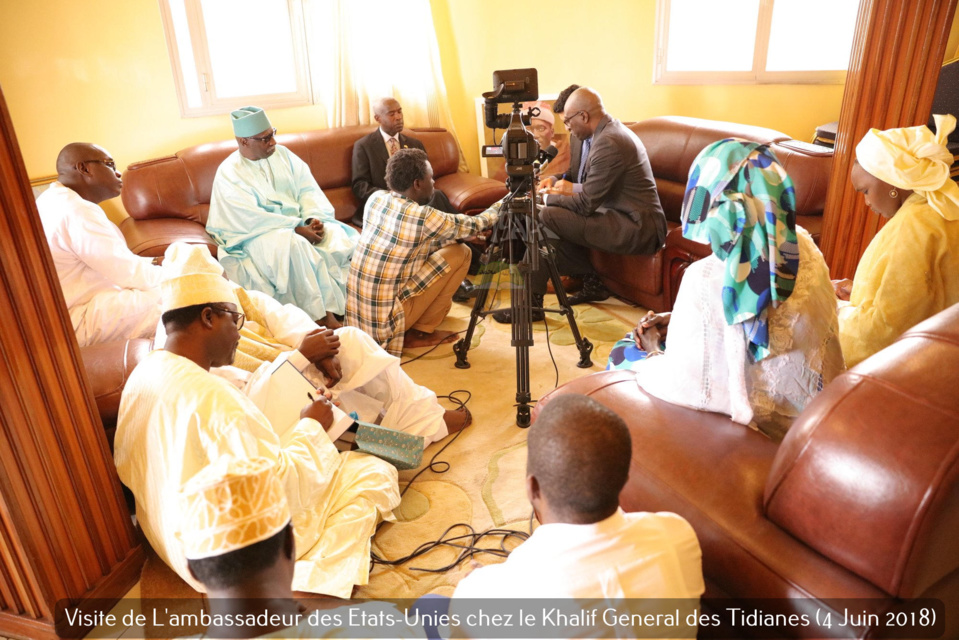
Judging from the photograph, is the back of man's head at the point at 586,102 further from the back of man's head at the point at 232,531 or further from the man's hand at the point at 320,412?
the back of man's head at the point at 232,531

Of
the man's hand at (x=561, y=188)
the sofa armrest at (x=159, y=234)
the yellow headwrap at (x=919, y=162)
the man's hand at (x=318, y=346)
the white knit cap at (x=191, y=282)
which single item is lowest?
the man's hand at (x=318, y=346)

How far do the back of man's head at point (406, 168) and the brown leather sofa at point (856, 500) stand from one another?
199 centimetres

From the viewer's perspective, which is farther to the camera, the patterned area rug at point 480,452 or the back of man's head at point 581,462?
the patterned area rug at point 480,452

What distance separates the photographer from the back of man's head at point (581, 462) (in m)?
1.05

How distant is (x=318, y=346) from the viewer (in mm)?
2277

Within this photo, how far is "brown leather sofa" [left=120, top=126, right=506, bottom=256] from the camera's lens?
3.50 metres

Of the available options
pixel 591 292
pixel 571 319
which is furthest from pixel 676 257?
pixel 571 319

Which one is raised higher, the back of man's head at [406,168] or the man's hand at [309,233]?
the back of man's head at [406,168]

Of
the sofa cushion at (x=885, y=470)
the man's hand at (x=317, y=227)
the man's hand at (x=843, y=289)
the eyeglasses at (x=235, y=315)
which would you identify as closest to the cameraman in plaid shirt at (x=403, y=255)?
the man's hand at (x=317, y=227)

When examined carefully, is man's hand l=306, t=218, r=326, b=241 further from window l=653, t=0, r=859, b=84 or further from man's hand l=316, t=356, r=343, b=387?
window l=653, t=0, r=859, b=84

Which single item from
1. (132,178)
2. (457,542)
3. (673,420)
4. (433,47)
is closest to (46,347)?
(457,542)

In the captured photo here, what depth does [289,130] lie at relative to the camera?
4.61m

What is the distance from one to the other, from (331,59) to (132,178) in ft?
5.26

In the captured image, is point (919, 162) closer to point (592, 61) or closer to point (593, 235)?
point (593, 235)
